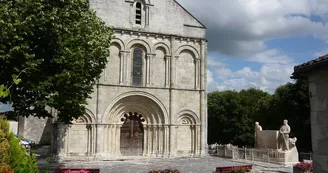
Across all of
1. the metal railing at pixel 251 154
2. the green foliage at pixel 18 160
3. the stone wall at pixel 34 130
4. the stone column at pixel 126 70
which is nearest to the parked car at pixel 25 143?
the green foliage at pixel 18 160

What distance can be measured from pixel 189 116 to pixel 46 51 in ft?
47.7

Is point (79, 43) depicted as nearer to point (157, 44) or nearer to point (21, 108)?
point (21, 108)

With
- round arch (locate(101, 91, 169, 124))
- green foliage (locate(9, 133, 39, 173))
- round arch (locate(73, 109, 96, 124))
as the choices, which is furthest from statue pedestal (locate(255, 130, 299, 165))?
green foliage (locate(9, 133, 39, 173))

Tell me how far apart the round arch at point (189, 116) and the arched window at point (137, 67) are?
13.5 feet

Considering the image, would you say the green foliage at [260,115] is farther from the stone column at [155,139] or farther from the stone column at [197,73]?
the stone column at [155,139]

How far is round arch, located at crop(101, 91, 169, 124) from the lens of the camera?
23.6 m

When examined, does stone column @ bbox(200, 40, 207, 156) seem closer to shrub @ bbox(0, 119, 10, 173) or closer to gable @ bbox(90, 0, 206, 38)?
gable @ bbox(90, 0, 206, 38)

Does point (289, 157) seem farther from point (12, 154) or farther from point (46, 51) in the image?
point (12, 154)

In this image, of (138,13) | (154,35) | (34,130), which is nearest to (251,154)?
(154,35)

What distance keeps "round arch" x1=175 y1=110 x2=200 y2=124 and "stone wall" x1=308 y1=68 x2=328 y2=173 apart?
58.3 feet

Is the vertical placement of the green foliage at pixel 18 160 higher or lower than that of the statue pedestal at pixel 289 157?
higher

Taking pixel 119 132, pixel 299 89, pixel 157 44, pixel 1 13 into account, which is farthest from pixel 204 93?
pixel 1 13

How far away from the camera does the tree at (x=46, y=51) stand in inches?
472

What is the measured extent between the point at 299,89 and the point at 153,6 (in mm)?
16439
